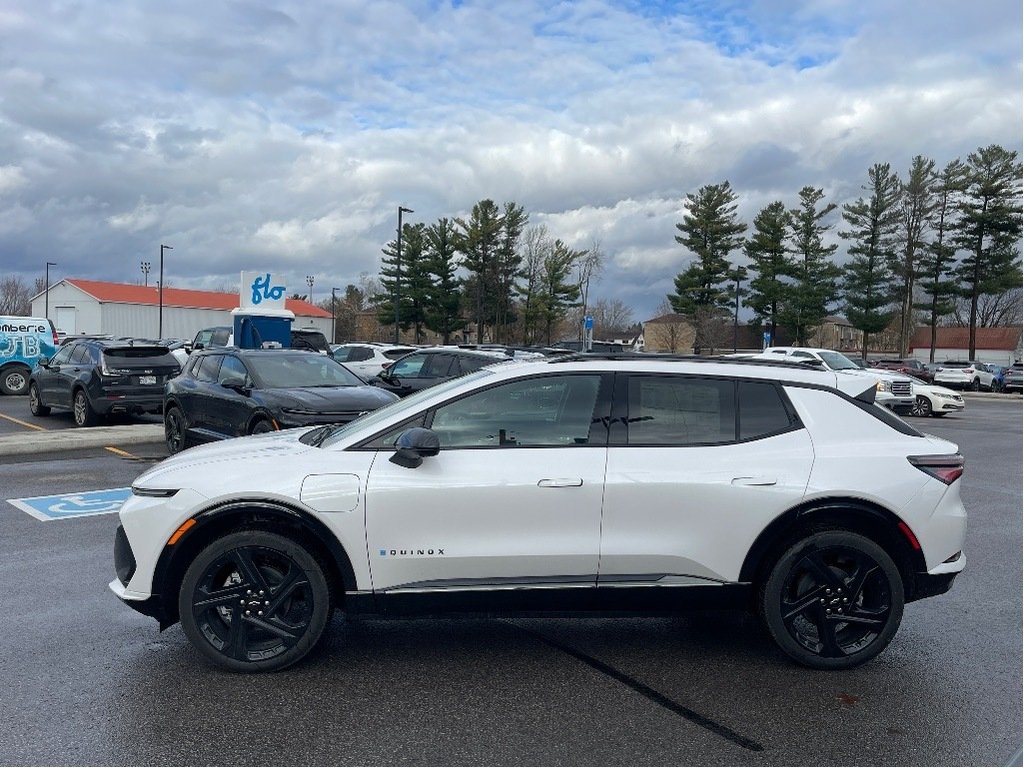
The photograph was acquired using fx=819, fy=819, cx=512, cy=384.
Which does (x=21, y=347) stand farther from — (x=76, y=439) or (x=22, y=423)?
(x=76, y=439)

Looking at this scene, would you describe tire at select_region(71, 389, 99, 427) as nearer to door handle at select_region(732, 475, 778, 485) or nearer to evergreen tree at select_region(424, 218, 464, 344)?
door handle at select_region(732, 475, 778, 485)

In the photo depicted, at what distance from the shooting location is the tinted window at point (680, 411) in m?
4.25

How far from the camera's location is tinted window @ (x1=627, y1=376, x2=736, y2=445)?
425cm

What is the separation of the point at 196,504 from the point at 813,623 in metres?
3.19

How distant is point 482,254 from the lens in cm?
6003

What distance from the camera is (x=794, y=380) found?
446 cm

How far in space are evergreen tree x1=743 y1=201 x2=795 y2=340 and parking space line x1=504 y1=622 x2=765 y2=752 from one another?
55903 mm

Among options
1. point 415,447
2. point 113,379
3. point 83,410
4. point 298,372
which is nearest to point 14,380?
point 83,410

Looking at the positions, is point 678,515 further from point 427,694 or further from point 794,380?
point 427,694

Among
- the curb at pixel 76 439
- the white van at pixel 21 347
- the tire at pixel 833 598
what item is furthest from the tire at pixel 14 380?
the tire at pixel 833 598

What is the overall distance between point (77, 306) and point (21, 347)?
5928cm

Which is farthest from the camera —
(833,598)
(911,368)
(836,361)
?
(911,368)

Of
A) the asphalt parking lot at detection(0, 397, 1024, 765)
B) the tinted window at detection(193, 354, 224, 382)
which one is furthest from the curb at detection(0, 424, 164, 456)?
the asphalt parking lot at detection(0, 397, 1024, 765)

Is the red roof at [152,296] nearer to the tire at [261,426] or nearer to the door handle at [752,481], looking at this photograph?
the tire at [261,426]
